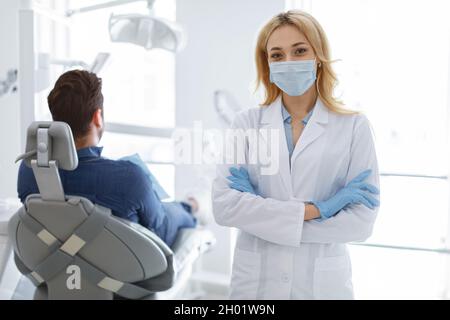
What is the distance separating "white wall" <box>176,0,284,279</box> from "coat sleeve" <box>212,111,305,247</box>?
2.47 ft

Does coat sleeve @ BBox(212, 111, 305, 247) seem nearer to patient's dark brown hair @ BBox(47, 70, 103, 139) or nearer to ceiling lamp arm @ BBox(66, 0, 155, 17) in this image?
patient's dark brown hair @ BBox(47, 70, 103, 139)

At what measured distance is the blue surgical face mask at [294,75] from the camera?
1263 millimetres

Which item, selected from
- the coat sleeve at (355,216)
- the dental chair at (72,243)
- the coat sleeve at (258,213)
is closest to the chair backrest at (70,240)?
the dental chair at (72,243)

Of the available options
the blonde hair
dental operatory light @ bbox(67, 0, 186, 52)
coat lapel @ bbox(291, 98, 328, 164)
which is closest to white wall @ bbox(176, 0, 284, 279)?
dental operatory light @ bbox(67, 0, 186, 52)

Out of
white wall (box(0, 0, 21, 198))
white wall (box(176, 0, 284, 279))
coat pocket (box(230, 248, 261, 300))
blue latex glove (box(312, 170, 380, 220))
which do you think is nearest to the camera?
blue latex glove (box(312, 170, 380, 220))


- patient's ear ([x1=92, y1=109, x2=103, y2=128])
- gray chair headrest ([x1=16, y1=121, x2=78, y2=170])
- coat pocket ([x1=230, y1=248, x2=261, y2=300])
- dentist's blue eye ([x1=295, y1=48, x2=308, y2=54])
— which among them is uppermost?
dentist's blue eye ([x1=295, y1=48, x2=308, y2=54])

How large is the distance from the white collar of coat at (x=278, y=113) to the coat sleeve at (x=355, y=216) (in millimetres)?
95

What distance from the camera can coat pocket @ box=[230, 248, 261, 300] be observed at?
1329 mm

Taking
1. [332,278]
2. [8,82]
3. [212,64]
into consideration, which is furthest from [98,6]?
[332,278]

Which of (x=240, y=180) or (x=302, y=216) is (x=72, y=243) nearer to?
(x=240, y=180)
